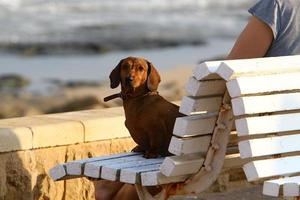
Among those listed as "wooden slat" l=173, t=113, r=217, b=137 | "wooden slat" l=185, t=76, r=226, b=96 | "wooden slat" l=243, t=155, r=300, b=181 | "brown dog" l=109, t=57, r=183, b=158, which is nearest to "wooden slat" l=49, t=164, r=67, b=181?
"brown dog" l=109, t=57, r=183, b=158

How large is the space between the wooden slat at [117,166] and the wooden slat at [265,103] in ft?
1.83

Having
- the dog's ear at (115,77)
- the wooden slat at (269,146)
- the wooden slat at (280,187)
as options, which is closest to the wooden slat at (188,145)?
the wooden slat at (269,146)

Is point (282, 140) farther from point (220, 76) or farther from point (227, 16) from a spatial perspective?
point (227, 16)

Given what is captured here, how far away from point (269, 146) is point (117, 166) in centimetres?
62

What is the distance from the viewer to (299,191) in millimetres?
4258

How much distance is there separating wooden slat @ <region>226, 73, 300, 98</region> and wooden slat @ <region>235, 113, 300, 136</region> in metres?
0.10

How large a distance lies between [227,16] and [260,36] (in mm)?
22138

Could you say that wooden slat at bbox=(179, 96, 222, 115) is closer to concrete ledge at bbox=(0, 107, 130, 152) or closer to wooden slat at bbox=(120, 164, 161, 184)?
wooden slat at bbox=(120, 164, 161, 184)

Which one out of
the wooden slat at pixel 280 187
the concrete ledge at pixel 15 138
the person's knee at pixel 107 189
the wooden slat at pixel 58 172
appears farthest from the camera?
the concrete ledge at pixel 15 138

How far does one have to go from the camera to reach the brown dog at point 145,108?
4.78 m

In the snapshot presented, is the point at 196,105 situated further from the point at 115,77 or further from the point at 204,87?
the point at 115,77

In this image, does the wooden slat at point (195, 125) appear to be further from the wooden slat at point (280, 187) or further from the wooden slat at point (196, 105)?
the wooden slat at point (280, 187)

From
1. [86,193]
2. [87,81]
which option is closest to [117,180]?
[86,193]

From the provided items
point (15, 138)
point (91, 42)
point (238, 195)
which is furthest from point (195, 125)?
point (91, 42)
